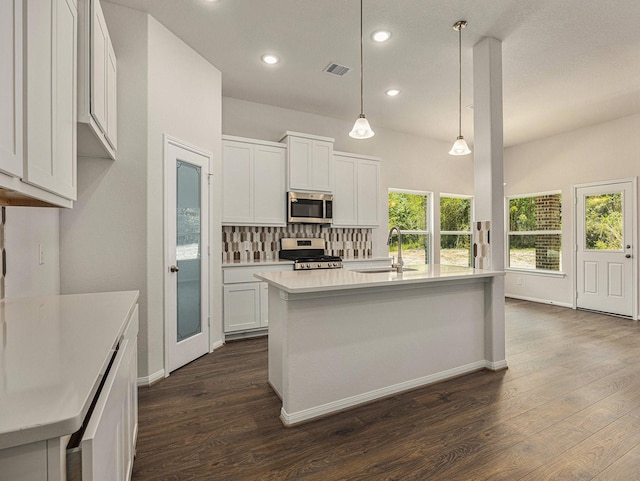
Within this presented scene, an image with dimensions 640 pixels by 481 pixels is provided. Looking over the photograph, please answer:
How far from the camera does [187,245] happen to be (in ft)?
10.9

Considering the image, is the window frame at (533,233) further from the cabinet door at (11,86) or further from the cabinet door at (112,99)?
the cabinet door at (11,86)

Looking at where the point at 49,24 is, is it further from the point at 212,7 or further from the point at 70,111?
the point at 212,7

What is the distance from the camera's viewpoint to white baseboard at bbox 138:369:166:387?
2796 mm

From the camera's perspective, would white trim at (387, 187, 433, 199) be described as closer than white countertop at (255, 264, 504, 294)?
No

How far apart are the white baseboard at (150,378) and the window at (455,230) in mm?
5236

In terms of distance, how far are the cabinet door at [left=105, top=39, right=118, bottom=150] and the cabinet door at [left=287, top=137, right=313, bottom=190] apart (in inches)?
85.9

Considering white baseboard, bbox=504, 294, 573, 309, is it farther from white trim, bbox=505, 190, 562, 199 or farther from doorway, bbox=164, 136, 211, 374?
doorway, bbox=164, 136, 211, 374

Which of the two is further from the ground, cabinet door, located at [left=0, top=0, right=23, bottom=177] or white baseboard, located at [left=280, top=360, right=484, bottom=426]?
cabinet door, located at [left=0, top=0, right=23, bottom=177]

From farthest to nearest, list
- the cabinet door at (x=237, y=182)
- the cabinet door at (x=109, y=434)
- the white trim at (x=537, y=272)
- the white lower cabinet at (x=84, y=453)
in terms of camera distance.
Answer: the white trim at (x=537, y=272) → the cabinet door at (x=237, y=182) → the cabinet door at (x=109, y=434) → the white lower cabinet at (x=84, y=453)

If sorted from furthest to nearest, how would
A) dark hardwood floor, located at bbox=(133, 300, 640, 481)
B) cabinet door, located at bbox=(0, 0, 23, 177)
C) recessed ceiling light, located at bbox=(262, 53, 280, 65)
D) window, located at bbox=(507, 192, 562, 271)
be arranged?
window, located at bbox=(507, 192, 562, 271) → recessed ceiling light, located at bbox=(262, 53, 280, 65) → dark hardwood floor, located at bbox=(133, 300, 640, 481) → cabinet door, located at bbox=(0, 0, 23, 177)

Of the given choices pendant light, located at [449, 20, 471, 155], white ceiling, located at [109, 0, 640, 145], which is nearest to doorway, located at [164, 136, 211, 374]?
white ceiling, located at [109, 0, 640, 145]

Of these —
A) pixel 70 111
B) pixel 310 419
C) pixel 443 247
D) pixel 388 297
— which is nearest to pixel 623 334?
pixel 443 247

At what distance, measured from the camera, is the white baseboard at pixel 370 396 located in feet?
7.34

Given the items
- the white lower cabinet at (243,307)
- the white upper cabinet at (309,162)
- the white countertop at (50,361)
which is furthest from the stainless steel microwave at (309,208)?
the white countertop at (50,361)
